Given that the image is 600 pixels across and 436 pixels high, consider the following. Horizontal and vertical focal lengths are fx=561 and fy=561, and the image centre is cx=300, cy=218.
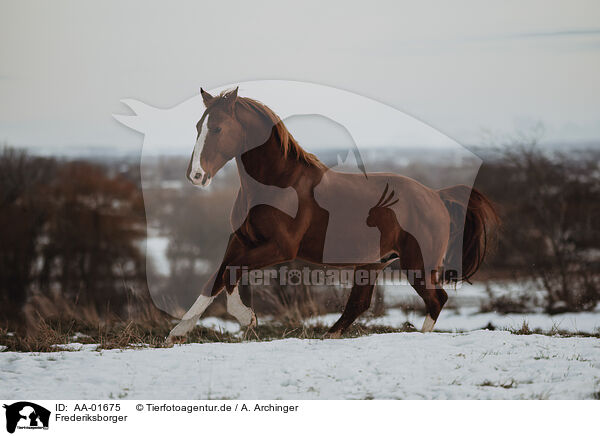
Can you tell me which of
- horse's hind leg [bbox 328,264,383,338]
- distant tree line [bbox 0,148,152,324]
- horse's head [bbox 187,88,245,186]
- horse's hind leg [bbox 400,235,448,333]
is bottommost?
distant tree line [bbox 0,148,152,324]

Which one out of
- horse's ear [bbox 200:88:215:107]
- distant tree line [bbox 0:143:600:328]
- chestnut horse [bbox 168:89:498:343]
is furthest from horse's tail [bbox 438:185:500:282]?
horse's ear [bbox 200:88:215:107]

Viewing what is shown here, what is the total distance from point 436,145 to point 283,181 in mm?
2170

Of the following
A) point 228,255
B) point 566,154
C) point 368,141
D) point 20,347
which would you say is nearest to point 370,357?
point 228,255

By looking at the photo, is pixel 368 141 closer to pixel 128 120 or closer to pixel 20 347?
pixel 128 120

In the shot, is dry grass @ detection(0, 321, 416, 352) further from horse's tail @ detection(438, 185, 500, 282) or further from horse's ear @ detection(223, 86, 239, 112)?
horse's ear @ detection(223, 86, 239, 112)

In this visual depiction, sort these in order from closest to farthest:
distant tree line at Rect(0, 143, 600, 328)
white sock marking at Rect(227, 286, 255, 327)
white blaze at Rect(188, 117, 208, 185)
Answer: white blaze at Rect(188, 117, 208, 185), white sock marking at Rect(227, 286, 255, 327), distant tree line at Rect(0, 143, 600, 328)

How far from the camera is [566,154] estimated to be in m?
8.59

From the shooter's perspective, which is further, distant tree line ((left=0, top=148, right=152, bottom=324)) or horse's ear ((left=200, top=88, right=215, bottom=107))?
distant tree line ((left=0, top=148, right=152, bottom=324))

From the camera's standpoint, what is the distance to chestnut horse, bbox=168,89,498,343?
14.2ft

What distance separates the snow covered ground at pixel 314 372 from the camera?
3.83 meters
